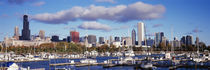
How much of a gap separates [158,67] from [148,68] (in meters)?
8.42

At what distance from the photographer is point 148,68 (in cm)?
7438

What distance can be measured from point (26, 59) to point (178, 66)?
239ft

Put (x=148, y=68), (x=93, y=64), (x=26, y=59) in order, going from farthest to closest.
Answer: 1. (x=26, y=59)
2. (x=93, y=64)
3. (x=148, y=68)

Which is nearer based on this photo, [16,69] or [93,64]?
[16,69]

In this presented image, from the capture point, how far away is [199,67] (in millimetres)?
79500

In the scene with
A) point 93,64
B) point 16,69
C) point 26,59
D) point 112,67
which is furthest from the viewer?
point 26,59

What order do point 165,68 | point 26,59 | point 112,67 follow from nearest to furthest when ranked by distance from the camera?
point 165,68
point 112,67
point 26,59

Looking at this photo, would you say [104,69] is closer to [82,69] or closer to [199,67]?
[82,69]

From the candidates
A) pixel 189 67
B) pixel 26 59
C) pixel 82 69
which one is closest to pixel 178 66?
pixel 189 67

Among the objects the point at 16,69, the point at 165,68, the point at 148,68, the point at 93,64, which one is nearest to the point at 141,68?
the point at 148,68

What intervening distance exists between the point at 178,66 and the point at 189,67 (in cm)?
319

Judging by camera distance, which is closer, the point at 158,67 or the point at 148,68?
the point at 148,68

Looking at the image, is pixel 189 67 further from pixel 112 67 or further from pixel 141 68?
pixel 112 67

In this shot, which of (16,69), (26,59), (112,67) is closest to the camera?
(16,69)
